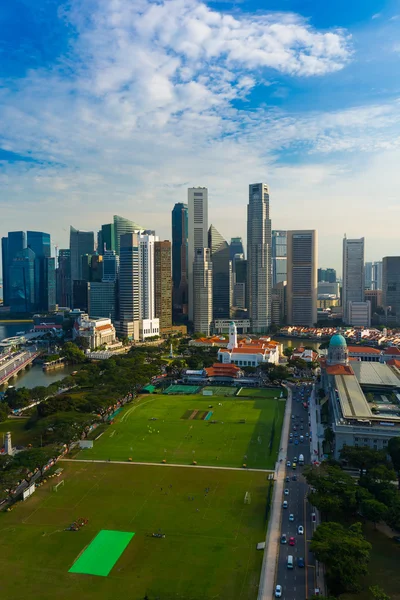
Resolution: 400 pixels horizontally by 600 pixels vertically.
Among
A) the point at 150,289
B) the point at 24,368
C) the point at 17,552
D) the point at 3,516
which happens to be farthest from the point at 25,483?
the point at 150,289

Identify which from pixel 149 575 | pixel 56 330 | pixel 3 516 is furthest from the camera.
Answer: pixel 56 330

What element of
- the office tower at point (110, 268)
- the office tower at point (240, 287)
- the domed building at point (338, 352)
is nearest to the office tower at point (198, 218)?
the office tower at point (110, 268)

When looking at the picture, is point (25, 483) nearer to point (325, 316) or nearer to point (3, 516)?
point (3, 516)

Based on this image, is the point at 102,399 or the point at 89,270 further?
the point at 89,270

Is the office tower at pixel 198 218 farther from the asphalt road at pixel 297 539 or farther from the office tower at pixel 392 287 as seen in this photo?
the asphalt road at pixel 297 539

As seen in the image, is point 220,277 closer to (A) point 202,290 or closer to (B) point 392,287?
(A) point 202,290

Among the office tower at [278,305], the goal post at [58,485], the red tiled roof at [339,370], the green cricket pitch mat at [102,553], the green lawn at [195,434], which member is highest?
the office tower at [278,305]
